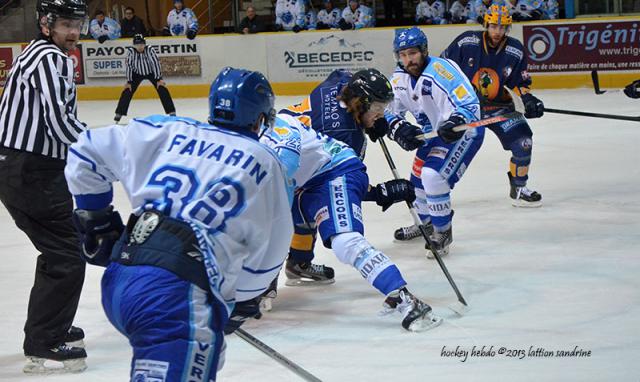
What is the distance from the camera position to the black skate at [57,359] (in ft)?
12.6

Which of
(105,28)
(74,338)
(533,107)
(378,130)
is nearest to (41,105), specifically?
(74,338)

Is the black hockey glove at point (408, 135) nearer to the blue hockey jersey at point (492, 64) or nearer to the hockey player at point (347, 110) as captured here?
the hockey player at point (347, 110)

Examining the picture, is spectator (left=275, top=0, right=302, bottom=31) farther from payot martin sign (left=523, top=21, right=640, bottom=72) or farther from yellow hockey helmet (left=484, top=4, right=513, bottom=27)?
yellow hockey helmet (left=484, top=4, right=513, bottom=27)

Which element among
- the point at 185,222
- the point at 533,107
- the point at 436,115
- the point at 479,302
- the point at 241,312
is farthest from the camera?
the point at 533,107

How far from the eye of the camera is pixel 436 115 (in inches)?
230

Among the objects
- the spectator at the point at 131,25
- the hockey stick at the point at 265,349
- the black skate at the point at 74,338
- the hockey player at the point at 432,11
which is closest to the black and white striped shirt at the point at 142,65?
the spectator at the point at 131,25

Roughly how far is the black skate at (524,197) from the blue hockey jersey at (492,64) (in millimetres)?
643

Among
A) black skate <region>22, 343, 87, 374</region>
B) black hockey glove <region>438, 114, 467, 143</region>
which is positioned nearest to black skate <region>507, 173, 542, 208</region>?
black hockey glove <region>438, 114, 467, 143</region>

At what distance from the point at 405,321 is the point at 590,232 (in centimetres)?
226

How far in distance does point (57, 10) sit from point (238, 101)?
1548 mm

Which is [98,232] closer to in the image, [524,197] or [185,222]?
[185,222]

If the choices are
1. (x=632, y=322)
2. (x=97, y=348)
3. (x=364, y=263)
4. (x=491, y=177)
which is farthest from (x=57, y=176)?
(x=491, y=177)

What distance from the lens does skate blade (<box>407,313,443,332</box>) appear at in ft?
14.0

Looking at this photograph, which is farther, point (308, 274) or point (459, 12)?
point (459, 12)
